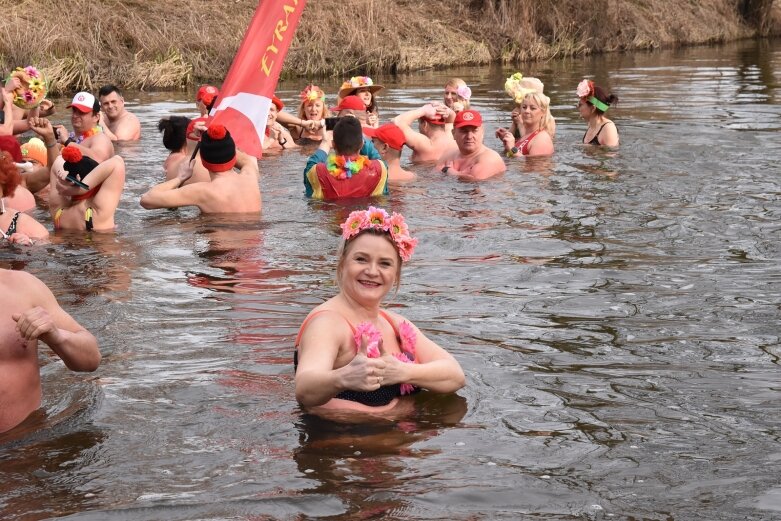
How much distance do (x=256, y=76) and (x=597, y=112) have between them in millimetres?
5066

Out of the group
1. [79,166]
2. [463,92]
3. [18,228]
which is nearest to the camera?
[18,228]

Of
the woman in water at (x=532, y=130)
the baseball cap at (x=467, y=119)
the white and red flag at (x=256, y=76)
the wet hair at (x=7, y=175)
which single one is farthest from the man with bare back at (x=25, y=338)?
the woman in water at (x=532, y=130)

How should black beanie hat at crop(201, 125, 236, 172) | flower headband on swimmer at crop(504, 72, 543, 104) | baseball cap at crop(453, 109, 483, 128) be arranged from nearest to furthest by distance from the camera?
black beanie hat at crop(201, 125, 236, 172) → baseball cap at crop(453, 109, 483, 128) → flower headband on swimmer at crop(504, 72, 543, 104)

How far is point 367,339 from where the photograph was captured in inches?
221

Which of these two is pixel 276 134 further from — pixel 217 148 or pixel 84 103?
pixel 217 148

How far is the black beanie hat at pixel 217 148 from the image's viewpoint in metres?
10.4

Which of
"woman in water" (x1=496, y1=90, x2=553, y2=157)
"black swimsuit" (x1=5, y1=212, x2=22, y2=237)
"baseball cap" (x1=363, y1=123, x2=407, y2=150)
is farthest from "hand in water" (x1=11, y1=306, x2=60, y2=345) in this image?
"woman in water" (x1=496, y1=90, x2=553, y2=157)

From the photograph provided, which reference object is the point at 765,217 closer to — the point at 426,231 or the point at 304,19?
the point at 426,231

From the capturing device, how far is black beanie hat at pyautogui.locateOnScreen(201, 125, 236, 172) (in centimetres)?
1038

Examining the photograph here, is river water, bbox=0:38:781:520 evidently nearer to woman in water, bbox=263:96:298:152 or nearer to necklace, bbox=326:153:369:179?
necklace, bbox=326:153:369:179

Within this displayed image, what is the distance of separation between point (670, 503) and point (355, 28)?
26831 millimetres

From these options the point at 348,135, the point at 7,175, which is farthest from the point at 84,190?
the point at 7,175

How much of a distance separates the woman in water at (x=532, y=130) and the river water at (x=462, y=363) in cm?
162

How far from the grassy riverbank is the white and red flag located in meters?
10.7
